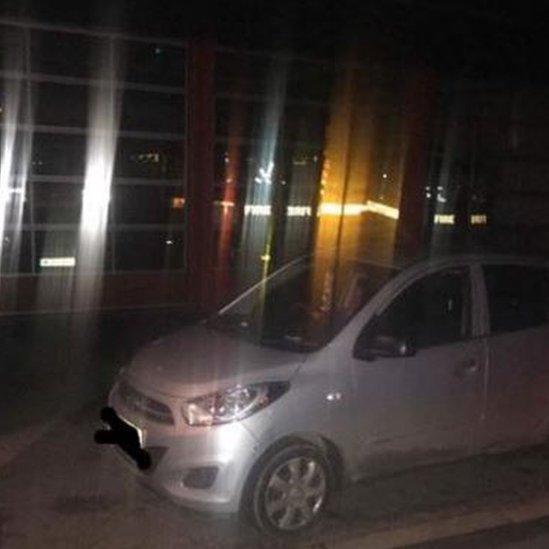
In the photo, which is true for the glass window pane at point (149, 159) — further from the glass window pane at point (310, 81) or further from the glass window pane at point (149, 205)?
the glass window pane at point (310, 81)

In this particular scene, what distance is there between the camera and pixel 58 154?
10.6 metres

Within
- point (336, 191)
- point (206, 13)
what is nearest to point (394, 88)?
point (336, 191)

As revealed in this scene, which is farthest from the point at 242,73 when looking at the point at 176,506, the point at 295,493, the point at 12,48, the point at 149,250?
the point at 295,493

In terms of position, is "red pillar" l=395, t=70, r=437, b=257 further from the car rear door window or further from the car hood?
the car hood

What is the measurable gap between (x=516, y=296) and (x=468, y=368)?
69 cm

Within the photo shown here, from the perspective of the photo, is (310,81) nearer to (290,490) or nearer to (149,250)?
(149,250)

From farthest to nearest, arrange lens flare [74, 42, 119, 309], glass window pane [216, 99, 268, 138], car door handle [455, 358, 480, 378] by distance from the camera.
Answer: glass window pane [216, 99, 268, 138]
lens flare [74, 42, 119, 309]
car door handle [455, 358, 480, 378]

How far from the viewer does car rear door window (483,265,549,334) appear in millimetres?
5699

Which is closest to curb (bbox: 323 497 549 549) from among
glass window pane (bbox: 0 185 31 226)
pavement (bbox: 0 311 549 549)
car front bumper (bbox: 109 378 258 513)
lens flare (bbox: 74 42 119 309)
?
pavement (bbox: 0 311 549 549)

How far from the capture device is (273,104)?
38.4 feet

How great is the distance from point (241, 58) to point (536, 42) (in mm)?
4608

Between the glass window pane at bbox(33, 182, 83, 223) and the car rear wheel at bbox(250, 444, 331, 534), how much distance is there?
6.58 meters

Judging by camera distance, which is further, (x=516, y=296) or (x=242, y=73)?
(x=242, y=73)

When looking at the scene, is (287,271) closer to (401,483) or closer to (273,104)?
(401,483)
